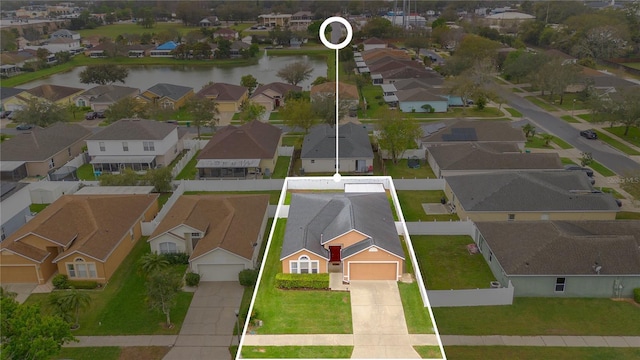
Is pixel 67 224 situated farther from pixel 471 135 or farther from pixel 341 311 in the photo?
pixel 471 135

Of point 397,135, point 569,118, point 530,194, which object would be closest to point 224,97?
point 397,135

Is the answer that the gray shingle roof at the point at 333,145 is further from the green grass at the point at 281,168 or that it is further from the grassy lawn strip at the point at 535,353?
the grassy lawn strip at the point at 535,353

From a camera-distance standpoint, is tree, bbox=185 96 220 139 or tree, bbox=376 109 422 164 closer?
tree, bbox=376 109 422 164

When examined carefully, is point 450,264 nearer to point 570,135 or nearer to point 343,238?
point 343,238

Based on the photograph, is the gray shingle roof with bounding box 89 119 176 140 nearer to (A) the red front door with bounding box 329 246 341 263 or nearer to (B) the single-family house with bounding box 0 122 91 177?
(B) the single-family house with bounding box 0 122 91 177

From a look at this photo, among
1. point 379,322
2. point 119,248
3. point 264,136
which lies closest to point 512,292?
point 379,322

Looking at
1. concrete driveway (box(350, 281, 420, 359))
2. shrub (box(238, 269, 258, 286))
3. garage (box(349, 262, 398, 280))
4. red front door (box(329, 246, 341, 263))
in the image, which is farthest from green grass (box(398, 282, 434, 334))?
shrub (box(238, 269, 258, 286))

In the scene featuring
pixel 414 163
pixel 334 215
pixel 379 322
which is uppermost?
pixel 334 215
